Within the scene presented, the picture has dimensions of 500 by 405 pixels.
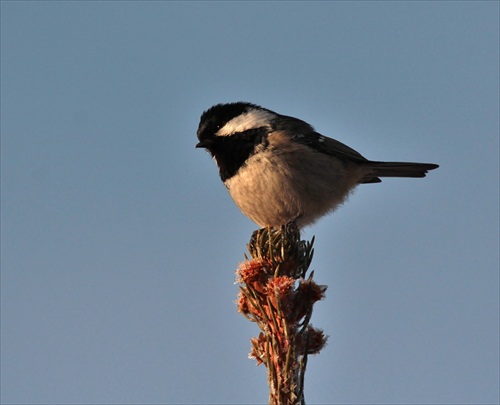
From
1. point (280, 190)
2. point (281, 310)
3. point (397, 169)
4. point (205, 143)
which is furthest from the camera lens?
point (397, 169)

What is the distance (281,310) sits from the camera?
3.36 m

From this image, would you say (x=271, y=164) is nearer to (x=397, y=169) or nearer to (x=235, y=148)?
(x=235, y=148)

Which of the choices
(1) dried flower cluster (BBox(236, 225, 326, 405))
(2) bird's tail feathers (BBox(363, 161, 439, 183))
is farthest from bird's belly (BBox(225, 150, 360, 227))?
(1) dried flower cluster (BBox(236, 225, 326, 405))

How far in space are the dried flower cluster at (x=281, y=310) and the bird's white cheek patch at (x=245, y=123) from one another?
3.46 m

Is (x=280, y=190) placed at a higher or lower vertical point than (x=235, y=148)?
lower

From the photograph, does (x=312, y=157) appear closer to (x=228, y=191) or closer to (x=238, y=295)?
(x=228, y=191)

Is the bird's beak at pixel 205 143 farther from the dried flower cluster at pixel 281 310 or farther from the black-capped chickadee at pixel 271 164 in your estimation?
the dried flower cluster at pixel 281 310

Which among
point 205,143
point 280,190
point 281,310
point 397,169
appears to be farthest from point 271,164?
point 281,310

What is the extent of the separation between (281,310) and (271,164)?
360cm

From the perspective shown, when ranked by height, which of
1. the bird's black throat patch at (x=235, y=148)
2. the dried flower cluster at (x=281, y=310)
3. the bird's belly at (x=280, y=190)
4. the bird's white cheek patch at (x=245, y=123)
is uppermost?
the bird's white cheek patch at (x=245, y=123)

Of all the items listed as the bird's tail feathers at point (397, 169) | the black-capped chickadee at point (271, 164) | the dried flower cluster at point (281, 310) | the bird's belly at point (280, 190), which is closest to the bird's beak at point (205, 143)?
the black-capped chickadee at point (271, 164)

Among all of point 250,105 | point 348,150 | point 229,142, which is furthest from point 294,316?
point 348,150

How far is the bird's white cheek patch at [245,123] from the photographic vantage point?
23.6 feet

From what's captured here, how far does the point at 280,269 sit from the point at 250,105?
13.1ft
